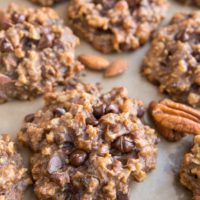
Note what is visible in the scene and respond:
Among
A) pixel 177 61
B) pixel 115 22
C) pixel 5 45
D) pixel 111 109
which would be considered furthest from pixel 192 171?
pixel 5 45

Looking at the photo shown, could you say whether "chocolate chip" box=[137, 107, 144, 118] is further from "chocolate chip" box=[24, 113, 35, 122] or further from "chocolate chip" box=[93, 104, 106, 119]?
"chocolate chip" box=[24, 113, 35, 122]


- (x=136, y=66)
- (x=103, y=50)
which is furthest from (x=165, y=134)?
(x=103, y=50)

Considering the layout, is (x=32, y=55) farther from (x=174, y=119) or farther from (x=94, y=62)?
(x=174, y=119)

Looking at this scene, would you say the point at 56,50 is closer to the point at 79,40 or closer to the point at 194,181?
Result: the point at 79,40

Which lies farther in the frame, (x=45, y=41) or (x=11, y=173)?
(x=45, y=41)

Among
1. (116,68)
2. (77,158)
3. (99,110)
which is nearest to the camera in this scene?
(77,158)
